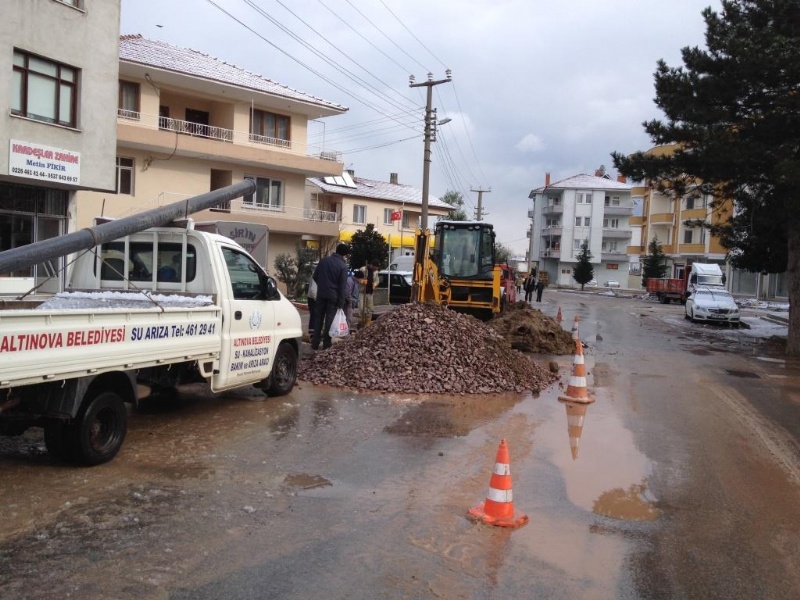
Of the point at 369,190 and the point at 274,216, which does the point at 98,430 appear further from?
the point at 369,190

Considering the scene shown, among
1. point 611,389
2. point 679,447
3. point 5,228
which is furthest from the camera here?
point 5,228

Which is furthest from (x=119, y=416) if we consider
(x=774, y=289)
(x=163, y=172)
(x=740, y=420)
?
(x=774, y=289)

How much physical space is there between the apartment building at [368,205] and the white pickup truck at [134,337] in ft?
123

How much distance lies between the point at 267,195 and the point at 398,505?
3031 cm

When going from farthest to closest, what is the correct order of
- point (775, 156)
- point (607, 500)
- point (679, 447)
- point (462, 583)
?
point (775, 156), point (679, 447), point (607, 500), point (462, 583)

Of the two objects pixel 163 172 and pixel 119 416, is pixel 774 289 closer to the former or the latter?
pixel 163 172

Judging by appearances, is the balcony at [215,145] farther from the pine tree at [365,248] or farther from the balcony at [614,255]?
the balcony at [614,255]

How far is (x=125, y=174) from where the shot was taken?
29.3 metres

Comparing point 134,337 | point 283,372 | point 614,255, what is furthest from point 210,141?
point 614,255

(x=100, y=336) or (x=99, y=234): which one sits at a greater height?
(x=99, y=234)

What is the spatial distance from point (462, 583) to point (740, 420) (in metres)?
6.98

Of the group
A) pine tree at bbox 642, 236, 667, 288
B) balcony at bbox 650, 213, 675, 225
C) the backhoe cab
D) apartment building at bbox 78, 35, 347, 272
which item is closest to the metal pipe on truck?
the backhoe cab

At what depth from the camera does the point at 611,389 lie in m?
11.8

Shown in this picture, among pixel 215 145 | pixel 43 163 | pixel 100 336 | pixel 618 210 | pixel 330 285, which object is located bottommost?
pixel 100 336
